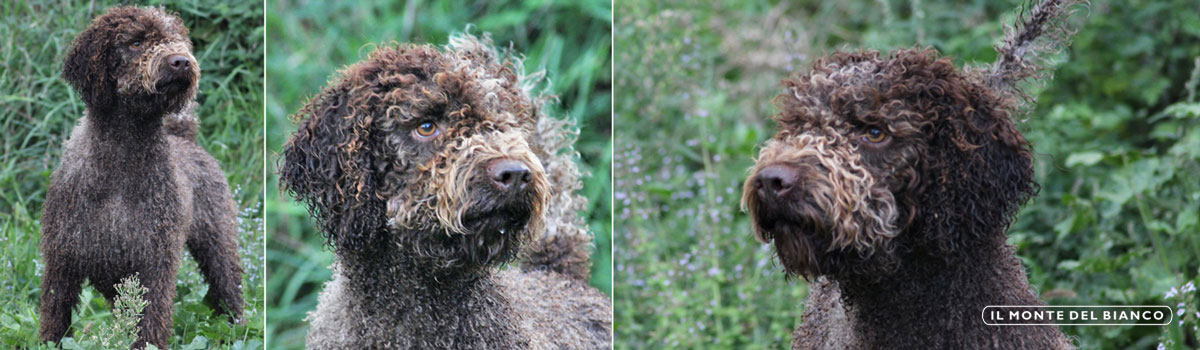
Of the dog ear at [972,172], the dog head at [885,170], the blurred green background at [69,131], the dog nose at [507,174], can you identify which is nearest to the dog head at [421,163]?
→ the dog nose at [507,174]

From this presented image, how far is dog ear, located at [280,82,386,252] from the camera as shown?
3.04 m

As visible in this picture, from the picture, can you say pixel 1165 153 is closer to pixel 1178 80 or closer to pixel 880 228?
pixel 1178 80

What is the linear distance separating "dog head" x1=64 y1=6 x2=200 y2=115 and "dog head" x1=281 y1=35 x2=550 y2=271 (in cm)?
52

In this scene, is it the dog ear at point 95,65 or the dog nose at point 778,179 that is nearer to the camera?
the dog nose at point 778,179

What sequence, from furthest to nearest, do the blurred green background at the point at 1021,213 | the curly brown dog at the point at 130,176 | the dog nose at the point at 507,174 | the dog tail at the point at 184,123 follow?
the blurred green background at the point at 1021,213 → the dog tail at the point at 184,123 → the curly brown dog at the point at 130,176 → the dog nose at the point at 507,174

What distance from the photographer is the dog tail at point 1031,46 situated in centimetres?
334

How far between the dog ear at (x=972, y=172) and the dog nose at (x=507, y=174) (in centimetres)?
104

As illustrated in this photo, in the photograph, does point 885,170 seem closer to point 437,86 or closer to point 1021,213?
point 437,86

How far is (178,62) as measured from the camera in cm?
343

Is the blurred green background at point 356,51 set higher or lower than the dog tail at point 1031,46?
lower

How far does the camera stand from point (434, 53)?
10.3ft

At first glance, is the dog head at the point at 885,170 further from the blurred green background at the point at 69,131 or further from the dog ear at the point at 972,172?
the blurred green background at the point at 69,131

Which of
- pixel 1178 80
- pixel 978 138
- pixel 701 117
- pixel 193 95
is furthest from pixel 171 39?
pixel 1178 80

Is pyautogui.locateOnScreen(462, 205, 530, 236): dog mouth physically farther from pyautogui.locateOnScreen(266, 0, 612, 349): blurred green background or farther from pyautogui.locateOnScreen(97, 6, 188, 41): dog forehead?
pyautogui.locateOnScreen(97, 6, 188, 41): dog forehead
